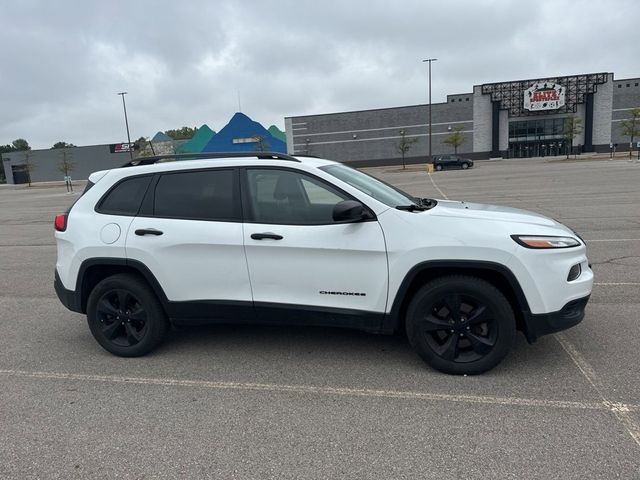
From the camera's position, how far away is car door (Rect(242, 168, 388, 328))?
140 inches

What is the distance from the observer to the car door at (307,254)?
356 cm

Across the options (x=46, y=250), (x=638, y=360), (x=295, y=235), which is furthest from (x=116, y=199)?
(x=46, y=250)

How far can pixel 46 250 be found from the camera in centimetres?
1002

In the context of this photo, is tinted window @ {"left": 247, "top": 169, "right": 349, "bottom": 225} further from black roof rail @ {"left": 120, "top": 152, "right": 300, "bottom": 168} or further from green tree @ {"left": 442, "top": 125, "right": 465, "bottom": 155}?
green tree @ {"left": 442, "top": 125, "right": 465, "bottom": 155}

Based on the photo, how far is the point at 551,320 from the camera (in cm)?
340

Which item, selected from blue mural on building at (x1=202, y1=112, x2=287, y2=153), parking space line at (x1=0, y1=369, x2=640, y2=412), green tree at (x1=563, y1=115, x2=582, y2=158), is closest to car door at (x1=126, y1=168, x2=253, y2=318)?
parking space line at (x1=0, y1=369, x2=640, y2=412)

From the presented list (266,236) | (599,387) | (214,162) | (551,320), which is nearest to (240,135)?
(214,162)

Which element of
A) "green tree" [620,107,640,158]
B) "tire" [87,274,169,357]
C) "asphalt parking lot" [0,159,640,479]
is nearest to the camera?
"asphalt parking lot" [0,159,640,479]

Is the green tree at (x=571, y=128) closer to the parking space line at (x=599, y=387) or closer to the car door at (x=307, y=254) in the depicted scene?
the parking space line at (x=599, y=387)

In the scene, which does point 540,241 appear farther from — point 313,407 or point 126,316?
point 126,316

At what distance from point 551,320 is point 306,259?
1.86m

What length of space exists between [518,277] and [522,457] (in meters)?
1.23

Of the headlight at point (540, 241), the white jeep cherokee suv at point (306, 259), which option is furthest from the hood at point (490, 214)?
the headlight at point (540, 241)

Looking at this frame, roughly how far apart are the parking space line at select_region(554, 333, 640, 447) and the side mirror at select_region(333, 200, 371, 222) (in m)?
2.09
